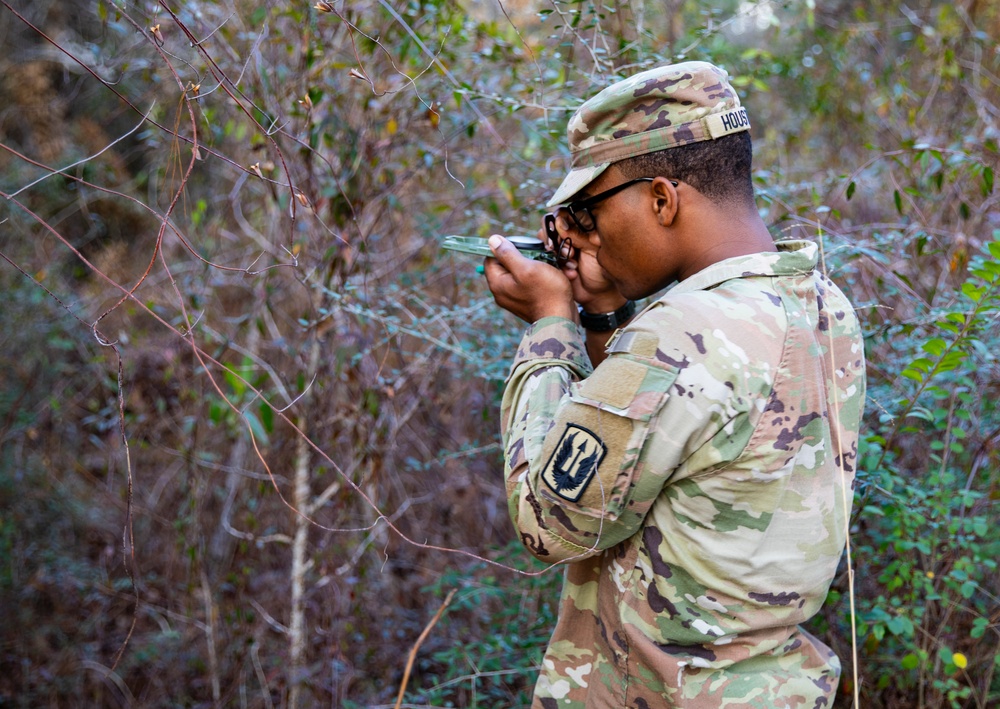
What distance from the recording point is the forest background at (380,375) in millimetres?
2230

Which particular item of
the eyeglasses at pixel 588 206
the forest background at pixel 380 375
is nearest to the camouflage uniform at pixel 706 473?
the eyeglasses at pixel 588 206

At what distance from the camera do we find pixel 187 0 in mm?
2432

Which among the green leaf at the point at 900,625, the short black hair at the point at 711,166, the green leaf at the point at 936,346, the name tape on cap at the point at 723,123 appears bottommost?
the green leaf at the point at 900,625

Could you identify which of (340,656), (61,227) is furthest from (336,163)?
(61,227)

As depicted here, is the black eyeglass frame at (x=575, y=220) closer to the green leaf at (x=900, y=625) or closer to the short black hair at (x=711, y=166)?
the short black hair at (x=711, y=166)

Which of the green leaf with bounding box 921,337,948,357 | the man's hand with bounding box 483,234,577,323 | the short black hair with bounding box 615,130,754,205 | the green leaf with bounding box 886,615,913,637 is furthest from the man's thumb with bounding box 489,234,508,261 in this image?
the green leaf with bounding box 886,615,913,637

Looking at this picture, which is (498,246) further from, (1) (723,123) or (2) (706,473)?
(2) (706,473)

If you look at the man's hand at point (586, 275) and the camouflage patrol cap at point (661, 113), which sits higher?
the camouflage patrol cap at point (661, 113)

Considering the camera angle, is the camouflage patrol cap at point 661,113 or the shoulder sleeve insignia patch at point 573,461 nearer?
the shoulder sleeve insignia patch at point 573,461

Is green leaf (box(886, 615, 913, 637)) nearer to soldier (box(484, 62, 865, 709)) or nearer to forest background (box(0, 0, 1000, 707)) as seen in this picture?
forest background (box(0, 0, 1000, 707))

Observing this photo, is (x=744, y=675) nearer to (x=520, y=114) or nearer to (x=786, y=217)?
(x=786, y=217)

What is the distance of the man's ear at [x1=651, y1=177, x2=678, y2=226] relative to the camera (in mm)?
1402

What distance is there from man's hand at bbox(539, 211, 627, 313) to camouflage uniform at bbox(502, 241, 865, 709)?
0.82 ft

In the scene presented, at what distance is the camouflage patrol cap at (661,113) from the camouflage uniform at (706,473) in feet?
0.85
